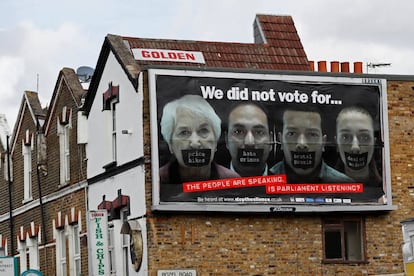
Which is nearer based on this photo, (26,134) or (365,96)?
(365,96)

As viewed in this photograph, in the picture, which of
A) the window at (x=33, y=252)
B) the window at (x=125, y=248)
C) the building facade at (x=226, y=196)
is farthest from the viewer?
the window at (x=33, y=252)

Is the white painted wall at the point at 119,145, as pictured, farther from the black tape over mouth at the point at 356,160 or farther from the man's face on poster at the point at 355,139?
the black tape over mouth at the point at 356,160

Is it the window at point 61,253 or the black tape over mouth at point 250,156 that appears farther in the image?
the window at point 61,253

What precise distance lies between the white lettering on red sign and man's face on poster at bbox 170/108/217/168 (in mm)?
3613

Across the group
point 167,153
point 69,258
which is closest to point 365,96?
point 167,153

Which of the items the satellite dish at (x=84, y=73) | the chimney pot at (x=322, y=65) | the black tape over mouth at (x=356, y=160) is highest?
the satellite dish at (x=84, y=73)

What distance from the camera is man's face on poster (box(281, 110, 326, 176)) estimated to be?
34000 mm

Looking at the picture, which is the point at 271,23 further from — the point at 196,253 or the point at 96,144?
the point at 196,253

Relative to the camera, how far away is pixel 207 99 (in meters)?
33.3

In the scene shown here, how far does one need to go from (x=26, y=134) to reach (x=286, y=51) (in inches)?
386

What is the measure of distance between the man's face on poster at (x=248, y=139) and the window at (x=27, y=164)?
1166 cm

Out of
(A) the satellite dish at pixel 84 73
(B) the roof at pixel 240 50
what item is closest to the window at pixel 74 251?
(B) the roof at pixel 240 50

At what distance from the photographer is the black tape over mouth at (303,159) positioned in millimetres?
34031

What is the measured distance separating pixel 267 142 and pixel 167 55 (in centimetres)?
459
